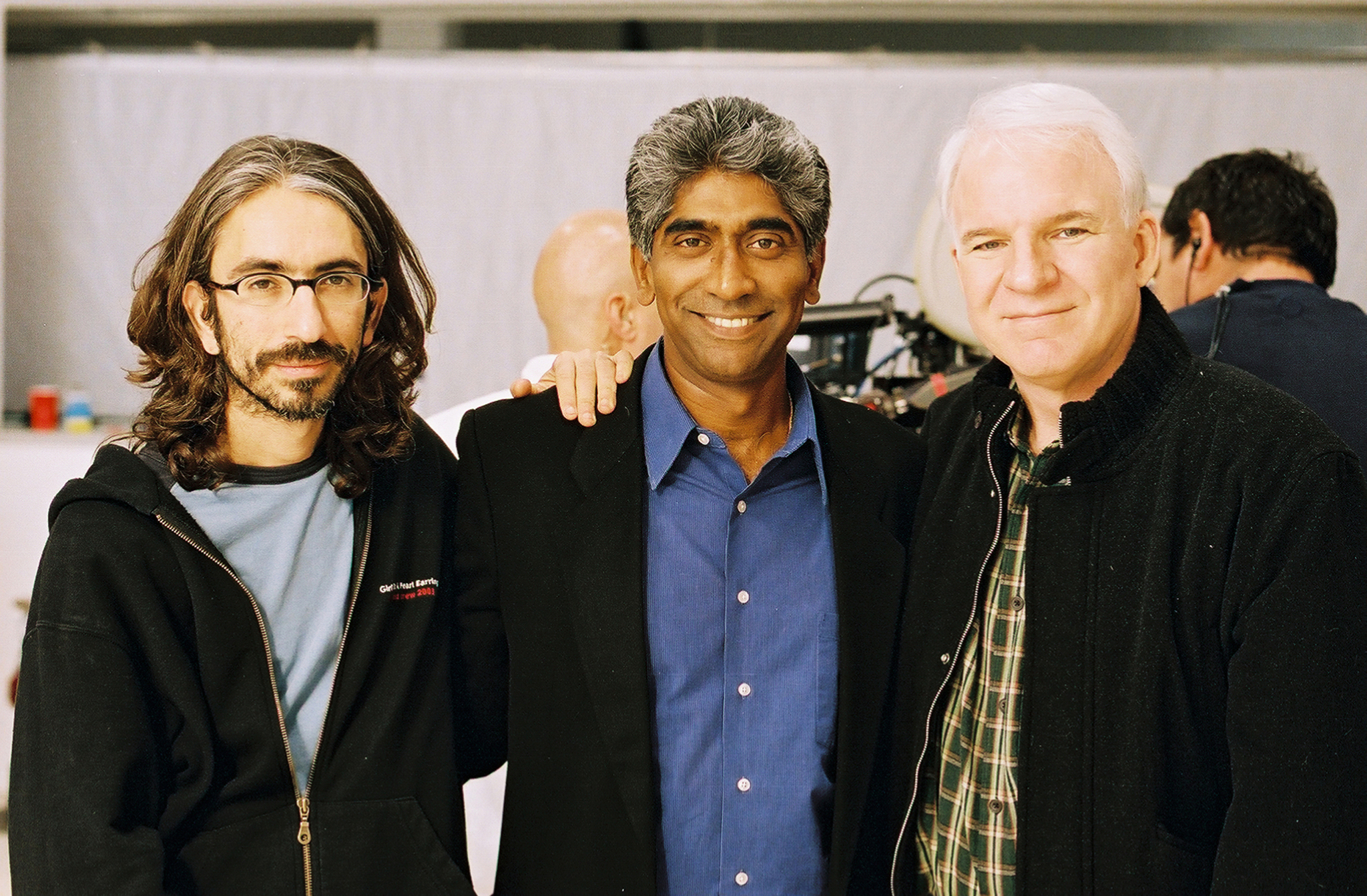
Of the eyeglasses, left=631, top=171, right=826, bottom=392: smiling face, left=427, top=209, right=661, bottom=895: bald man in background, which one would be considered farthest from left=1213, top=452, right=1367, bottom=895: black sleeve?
left=427, top=209, right=661, bottom=895: bald man in background

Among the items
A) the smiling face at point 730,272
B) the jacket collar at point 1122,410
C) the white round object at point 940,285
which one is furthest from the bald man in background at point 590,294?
the jacket collar at point 1122,410

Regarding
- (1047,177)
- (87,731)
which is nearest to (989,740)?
(1047,177)

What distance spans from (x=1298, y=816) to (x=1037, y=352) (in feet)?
2.01

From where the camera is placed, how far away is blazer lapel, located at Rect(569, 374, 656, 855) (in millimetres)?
1623

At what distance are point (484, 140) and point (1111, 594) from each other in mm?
3438

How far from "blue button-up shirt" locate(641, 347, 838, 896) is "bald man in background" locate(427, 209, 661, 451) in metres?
1.31

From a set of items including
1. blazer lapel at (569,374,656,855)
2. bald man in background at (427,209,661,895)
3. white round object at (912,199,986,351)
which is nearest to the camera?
blazer lapel at (569,374,656,855)

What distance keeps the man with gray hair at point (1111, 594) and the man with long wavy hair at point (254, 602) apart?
0.71 meters

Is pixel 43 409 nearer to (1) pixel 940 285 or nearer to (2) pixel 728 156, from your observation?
(1) pixel 940 285

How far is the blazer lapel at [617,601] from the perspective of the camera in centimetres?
162

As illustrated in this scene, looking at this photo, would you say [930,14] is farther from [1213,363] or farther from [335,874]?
[335,874]

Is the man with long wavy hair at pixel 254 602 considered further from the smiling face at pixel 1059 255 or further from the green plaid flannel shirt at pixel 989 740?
the smiling face at pixel 1059 255

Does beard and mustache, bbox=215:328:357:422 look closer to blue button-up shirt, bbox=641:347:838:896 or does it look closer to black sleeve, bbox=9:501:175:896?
black sleeve, bbox=9:501:175:896

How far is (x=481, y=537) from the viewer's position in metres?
1.74
